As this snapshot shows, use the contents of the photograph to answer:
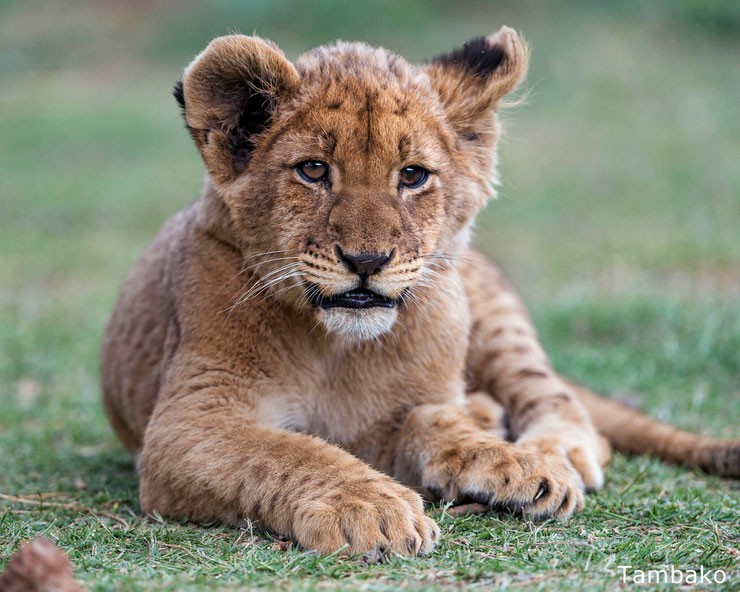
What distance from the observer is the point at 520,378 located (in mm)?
5383

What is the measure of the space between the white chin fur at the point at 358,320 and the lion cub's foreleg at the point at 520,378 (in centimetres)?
105

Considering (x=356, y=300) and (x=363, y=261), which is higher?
(x=363, y=261)

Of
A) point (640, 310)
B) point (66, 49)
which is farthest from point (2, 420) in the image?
point (66, 49)

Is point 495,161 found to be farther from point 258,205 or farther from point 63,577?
point 63,577

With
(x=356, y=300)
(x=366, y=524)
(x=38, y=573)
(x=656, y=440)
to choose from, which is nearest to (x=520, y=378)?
(x=656, y=440)

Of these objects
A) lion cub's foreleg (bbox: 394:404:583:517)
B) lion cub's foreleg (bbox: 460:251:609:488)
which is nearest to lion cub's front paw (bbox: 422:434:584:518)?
lion cub's foreleg (bbox: 394:404:583:517)

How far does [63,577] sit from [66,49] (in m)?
23.3

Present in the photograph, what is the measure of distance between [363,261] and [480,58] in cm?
144

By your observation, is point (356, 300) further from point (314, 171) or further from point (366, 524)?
point (366, 524)

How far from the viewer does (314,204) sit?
3934 millimetres

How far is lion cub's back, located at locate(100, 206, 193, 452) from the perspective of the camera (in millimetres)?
4930

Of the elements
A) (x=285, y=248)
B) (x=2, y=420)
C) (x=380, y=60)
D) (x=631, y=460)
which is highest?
(x=380, y=60)

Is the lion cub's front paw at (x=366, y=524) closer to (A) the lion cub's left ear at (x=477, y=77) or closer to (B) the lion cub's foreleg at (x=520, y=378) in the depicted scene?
(B) the lion cub's foreleg at (x=520, y=378)

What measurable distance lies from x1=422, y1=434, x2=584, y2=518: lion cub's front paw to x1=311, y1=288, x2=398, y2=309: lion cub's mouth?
695 mm
